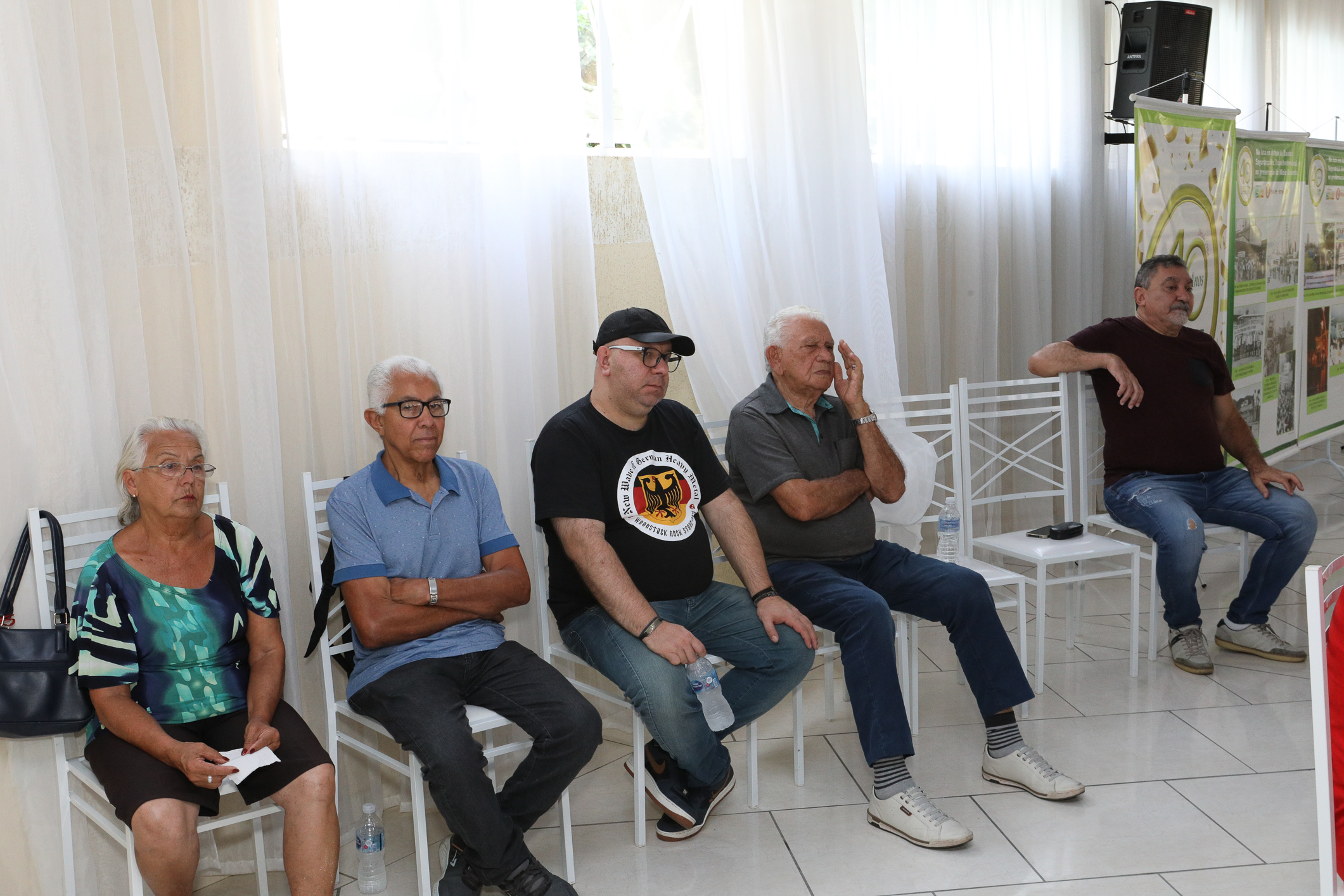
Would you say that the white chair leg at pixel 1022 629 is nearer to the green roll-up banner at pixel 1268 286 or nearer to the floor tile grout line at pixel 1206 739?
the floor tile grout line at pixel 1206 739

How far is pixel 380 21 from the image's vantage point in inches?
101

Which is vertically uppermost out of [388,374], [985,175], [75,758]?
[985,175]

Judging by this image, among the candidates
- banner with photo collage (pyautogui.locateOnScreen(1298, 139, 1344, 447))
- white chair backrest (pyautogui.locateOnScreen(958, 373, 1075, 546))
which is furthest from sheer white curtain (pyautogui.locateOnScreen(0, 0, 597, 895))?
banner with photo collage (pyautogui.locateOnScreen(1298, 139, 1344, 447))

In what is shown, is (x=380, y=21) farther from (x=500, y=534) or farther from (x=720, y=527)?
(x=720, y=527)

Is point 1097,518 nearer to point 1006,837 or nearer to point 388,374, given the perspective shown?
point 1006,837

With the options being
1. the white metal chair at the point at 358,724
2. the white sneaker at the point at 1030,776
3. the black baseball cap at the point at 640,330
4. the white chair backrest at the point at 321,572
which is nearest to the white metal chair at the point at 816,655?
the black baseball cap at the point at 640,330

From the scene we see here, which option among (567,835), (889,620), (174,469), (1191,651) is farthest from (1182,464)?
(174,469)

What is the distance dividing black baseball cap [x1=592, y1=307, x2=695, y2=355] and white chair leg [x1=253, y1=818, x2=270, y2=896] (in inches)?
52.0

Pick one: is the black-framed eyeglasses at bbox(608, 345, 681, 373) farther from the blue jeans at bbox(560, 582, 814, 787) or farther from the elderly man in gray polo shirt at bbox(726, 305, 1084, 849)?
the blue jeans at bbox(560, 582, 814, 787)

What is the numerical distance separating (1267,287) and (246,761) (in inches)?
186

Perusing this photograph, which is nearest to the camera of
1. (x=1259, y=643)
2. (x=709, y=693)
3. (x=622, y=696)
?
(x=709, y=693)

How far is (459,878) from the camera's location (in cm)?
223

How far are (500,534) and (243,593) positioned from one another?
573 millimetres

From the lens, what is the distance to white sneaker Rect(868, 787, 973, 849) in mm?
2424
